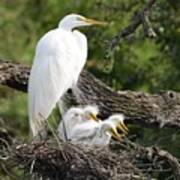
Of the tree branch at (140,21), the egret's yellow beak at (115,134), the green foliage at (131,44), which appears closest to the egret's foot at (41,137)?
the egret's yellow beak at (115,134)

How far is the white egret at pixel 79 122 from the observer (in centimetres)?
677

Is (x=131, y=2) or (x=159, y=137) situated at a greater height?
(x=131, y=2)

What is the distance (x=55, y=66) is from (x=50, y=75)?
7 cm

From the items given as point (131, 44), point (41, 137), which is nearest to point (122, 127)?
point (41, 137)

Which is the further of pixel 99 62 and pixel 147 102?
pixel 99 62

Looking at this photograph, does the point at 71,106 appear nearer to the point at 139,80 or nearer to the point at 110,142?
the point at 110,142

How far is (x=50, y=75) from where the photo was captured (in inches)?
285

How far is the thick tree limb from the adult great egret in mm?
147

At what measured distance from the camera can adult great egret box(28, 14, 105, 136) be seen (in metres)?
7.11

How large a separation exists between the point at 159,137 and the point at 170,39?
1.57 m

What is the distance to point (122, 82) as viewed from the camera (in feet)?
30.2

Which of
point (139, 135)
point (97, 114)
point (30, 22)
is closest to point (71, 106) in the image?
point (97, 114)

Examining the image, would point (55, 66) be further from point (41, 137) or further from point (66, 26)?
point (41, 137)

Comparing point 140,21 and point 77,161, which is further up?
point 140,21
